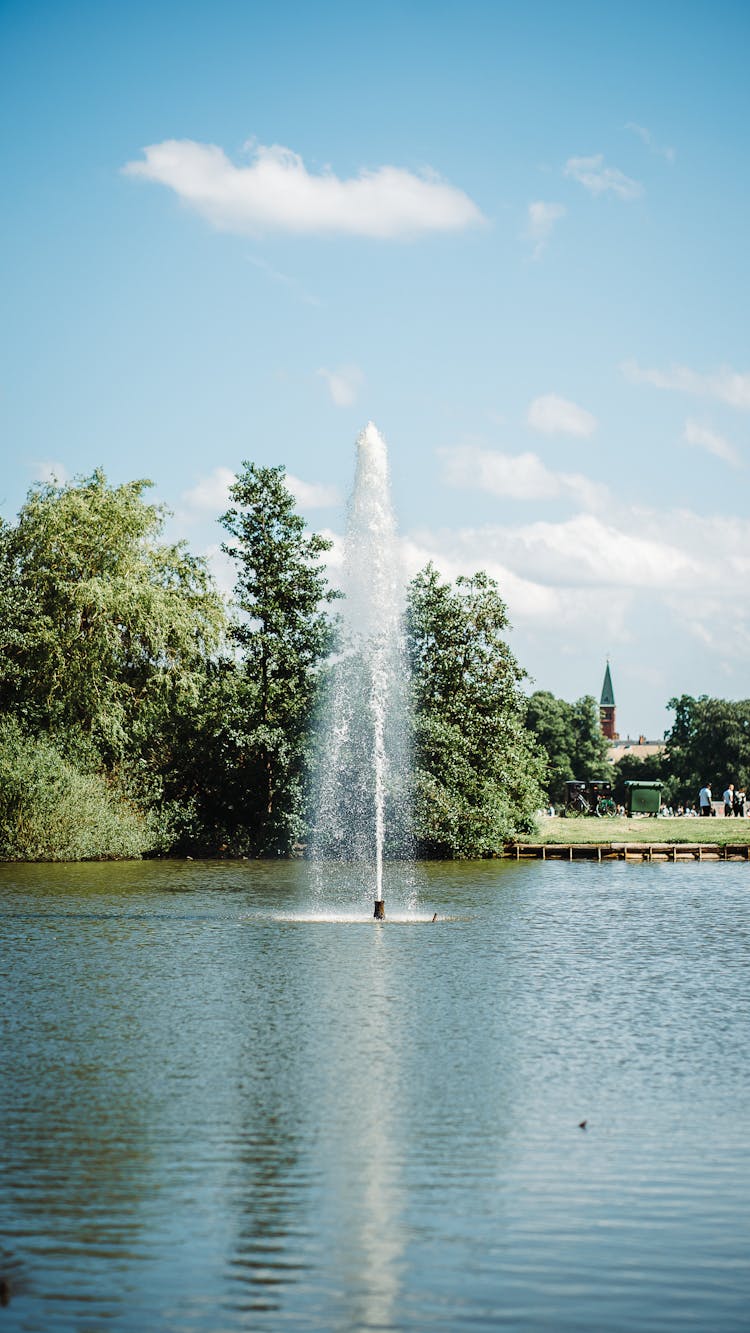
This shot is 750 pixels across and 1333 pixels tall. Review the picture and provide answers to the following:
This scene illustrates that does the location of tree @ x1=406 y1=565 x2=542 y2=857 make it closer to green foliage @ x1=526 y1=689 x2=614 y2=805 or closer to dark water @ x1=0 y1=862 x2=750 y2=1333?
dark water @ x1=0 y1=862 x2=750 y2=1333

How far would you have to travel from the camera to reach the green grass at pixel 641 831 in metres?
52.8

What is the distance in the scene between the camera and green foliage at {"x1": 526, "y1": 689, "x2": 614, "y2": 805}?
388 feet

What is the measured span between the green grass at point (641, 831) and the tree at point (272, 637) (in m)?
10.6

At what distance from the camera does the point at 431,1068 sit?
14.1 m

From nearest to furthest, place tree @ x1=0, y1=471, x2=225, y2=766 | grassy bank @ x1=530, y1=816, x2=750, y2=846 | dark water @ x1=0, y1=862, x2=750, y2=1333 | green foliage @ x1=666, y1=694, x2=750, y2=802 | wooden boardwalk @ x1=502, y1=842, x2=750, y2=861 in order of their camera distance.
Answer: dark water @ x1=0, y1=862, x2=750, y2=1333 < tree @ x1=0, y1=471, x2=225, y2=766 < wooden boardwalk @ x1=502, y1=842, x2=750, y2=861 < grassy bank @ x1=530, y1=816, x2=750, y2=846 < green foliage @ x1=666, y1=694, x2=750, y2=802

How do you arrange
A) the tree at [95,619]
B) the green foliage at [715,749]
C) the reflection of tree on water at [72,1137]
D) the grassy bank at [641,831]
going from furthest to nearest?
1. the green foliage at [715,749]
2. the grassy bank at [641,831]
3. the tree at [95,619]
4. the reflection of tree on water at [72,1137]

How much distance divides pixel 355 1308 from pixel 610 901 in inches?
1047

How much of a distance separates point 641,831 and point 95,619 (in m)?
25.0

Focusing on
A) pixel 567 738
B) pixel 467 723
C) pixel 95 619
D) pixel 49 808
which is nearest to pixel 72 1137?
pixel 49 808

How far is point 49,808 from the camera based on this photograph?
44.3m

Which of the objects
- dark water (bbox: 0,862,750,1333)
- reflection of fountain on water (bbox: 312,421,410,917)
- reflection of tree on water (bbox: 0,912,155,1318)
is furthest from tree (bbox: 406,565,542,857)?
reflection of tree on water (bbox: 0,912,155,1318)

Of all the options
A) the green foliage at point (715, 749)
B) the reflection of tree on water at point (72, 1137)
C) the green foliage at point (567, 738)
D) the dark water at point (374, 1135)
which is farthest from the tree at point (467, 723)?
the green foliage at point (715, 749)

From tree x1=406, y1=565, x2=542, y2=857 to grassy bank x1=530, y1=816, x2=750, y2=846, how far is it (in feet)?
7.36

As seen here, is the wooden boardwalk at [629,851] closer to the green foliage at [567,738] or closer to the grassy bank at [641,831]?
the grassy bank at [641,831]
